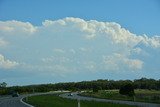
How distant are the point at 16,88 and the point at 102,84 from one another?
37.7m

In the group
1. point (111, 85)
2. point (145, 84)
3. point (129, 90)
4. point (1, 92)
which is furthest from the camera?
point (111, 85)

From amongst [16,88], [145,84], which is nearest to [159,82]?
[145,84]

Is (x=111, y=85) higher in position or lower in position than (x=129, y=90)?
higher

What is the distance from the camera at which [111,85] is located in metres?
192

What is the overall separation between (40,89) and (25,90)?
49.2 ft

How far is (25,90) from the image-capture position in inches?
6708

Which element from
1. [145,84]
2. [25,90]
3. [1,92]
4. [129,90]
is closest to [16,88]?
[25,90]

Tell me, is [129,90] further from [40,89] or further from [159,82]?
[40,89]

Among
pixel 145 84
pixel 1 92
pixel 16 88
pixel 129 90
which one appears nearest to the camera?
pixel 129 90

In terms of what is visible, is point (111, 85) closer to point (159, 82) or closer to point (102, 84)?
point (102, 84)

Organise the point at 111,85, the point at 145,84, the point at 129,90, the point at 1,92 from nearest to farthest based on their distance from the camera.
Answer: the point at 129,90, the point at 1,92, the point at 145,84, the point at 111,85

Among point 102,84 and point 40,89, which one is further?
point 102,84

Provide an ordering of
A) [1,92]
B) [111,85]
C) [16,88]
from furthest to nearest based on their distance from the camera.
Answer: [111,85]
[16,88]
[1,92]

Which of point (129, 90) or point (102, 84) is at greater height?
point (102, 84)
